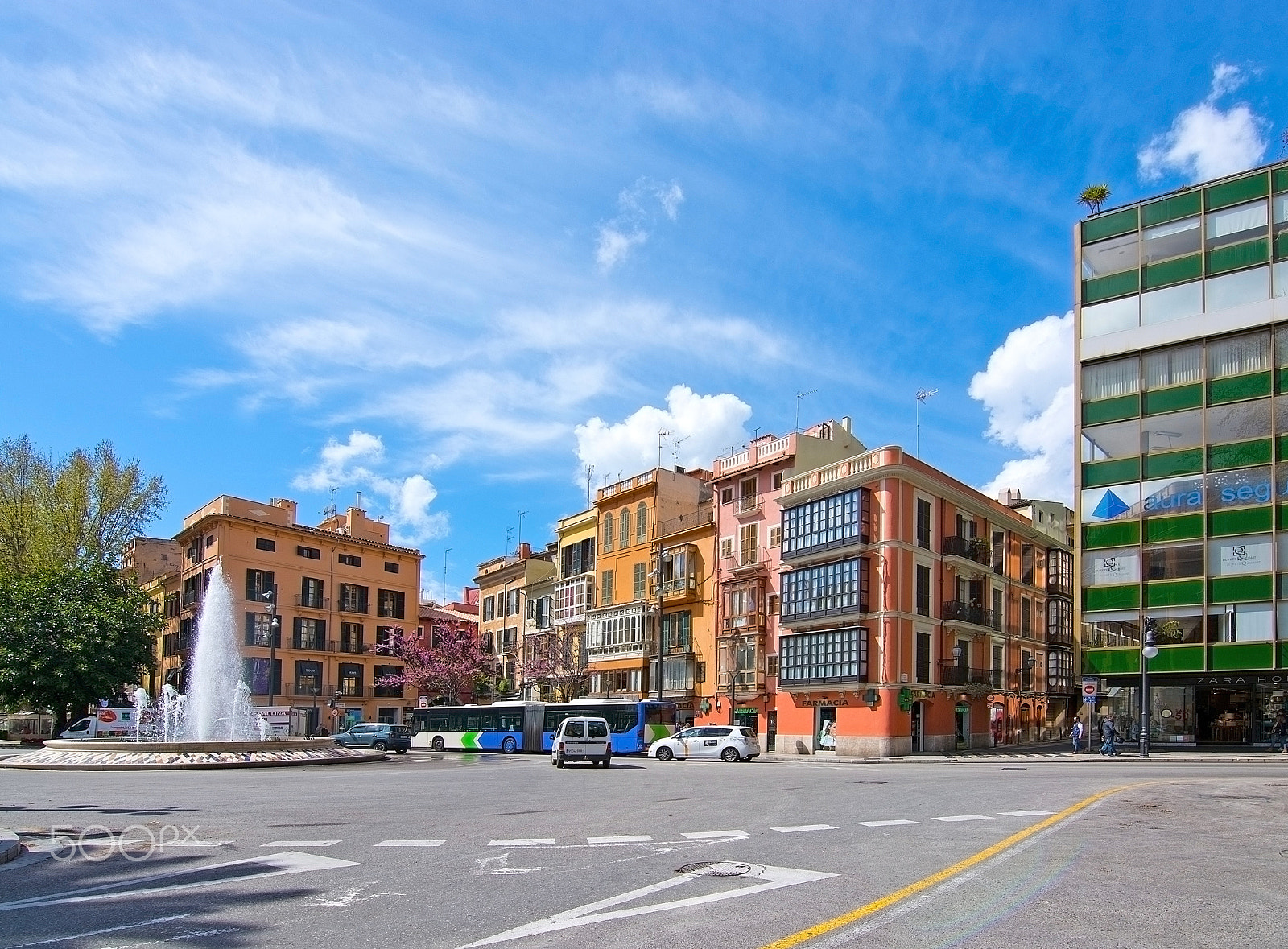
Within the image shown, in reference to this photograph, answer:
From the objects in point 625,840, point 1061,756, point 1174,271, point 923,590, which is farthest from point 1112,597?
point 625,840

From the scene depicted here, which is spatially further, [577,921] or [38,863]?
[38,863]

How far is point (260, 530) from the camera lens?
74875mm

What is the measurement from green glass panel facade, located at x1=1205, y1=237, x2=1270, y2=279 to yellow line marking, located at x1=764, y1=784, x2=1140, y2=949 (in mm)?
36627

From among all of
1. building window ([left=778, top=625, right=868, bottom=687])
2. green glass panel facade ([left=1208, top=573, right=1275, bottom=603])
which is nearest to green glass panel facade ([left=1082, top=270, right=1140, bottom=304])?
green glass panel facade ([left=1208, top=573, right=1275, bottom=603])

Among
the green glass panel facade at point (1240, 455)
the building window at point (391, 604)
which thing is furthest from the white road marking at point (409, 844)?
the building window at point (391, 604)

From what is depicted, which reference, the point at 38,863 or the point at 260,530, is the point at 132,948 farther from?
the point at 260,530

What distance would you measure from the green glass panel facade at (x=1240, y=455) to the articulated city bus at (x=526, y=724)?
25574 mm

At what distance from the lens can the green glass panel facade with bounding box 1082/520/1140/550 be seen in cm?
4797

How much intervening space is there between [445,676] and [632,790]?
59.2m

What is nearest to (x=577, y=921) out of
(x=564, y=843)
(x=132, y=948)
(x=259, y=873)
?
(x=132, y=948)

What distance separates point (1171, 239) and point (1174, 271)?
1.42m

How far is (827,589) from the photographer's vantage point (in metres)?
52.1

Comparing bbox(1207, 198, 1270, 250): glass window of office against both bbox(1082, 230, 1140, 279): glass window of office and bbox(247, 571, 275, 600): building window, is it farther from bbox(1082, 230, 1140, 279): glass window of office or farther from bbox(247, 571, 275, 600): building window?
bbox(247, 571, 275, 600): building window

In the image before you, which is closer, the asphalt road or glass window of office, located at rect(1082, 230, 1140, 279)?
the asphalt road
